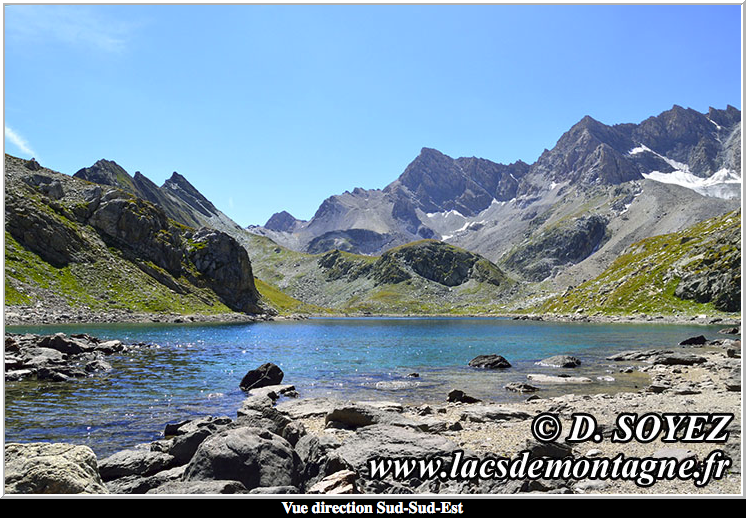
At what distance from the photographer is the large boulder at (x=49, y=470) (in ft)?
34.7

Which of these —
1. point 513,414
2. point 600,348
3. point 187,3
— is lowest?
point 600,348

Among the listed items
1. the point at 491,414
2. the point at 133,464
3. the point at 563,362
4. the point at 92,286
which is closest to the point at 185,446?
the point at 133,464

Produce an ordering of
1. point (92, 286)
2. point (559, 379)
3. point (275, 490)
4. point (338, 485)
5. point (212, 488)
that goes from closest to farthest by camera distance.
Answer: point (338, 485)
point (212, 488)
point (275, 490)
point (559, 379)
point (92, 286)

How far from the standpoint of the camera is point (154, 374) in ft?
130

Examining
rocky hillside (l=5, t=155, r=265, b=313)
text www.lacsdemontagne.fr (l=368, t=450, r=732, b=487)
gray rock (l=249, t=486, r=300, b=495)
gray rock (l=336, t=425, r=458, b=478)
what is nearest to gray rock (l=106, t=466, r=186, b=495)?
gray rock (l=249, t=486, r=300, b=495)

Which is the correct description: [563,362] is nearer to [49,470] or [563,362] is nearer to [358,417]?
[358,417]

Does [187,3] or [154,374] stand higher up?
[187,3]

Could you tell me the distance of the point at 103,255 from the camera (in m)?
136

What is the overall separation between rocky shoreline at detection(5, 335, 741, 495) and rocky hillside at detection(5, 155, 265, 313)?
103 meters

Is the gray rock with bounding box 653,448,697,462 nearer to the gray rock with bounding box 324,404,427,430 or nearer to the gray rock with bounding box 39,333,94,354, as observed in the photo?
the gray rock with bounding box 324,404,427,430

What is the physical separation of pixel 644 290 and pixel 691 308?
803 inches

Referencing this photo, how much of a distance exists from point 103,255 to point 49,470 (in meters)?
149

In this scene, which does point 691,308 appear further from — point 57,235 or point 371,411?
point 57,235
